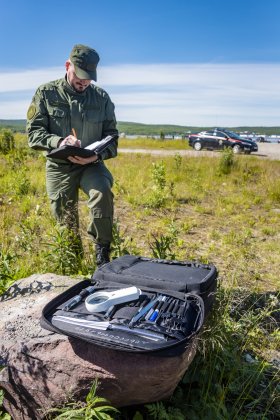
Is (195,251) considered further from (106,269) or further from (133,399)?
(133,399)

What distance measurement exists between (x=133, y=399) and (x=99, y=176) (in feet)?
6.84

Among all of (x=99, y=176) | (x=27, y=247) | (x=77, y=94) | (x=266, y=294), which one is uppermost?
(x=77, y=94)

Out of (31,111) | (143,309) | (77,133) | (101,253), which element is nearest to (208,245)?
(101,253)

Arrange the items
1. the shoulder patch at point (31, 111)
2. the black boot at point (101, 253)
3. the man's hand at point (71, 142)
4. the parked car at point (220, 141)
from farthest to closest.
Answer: the parked car at point (220, 141), the shoulder patch at point (31, 111), the black boot at point (101, 253), the man's hand at point (71, 142)

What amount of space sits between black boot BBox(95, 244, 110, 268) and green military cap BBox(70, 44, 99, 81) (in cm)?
151

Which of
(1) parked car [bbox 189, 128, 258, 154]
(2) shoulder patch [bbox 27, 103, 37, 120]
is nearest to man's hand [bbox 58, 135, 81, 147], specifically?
(2) shoulder patch [bbox 27, 103, 37, 120]

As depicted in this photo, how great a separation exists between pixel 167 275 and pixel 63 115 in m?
2.01

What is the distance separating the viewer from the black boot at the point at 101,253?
12.0 ft

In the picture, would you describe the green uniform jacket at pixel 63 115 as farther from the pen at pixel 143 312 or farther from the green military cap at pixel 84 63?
the pen at pixel 143 312

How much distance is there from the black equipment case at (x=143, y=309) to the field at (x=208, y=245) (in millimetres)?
223

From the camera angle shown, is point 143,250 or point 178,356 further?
point 143,250

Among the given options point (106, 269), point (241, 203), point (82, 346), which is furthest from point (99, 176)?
point (241, 203)

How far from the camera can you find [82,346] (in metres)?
2.01

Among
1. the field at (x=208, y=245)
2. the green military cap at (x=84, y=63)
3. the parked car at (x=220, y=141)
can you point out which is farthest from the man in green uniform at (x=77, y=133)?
the parked car at (x=220, y=141)
